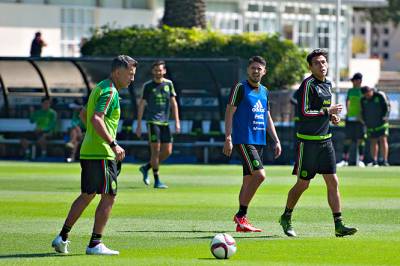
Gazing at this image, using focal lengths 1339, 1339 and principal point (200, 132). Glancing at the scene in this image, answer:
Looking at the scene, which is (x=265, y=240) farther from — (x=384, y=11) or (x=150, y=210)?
(x=384, y=11)

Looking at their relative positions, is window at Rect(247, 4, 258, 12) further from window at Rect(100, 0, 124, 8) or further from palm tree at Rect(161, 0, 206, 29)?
palm tree at Rect(161, 0, 206, 29)

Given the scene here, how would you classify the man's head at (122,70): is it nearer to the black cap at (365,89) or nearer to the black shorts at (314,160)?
the black shorts at (314,160)

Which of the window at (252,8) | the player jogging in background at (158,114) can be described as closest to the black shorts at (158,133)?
the player jogging in background at (158,114)

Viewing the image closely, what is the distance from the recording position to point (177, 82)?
1282 inches

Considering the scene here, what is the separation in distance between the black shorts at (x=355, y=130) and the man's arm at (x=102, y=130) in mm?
19237

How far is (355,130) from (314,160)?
56.5 feet

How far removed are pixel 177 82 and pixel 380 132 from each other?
207 inches

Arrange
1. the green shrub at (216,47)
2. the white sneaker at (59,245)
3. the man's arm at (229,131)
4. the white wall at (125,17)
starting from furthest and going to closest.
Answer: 1. the white wall at (125,17)
2. the green shrub at (216,47)
3. the man's arm at (229,131)
4. the white sneaker at (59,245)

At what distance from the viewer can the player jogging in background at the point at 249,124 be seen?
50.9 feet

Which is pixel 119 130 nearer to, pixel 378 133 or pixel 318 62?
pixel 378 133

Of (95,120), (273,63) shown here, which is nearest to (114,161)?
(95,120)

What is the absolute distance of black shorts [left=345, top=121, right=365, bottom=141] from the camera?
3147 centimetres

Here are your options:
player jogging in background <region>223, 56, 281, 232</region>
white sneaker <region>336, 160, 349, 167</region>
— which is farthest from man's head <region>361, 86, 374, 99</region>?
player jogging in background <region>223, 56, 281, 232</region>

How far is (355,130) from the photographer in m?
31.7
